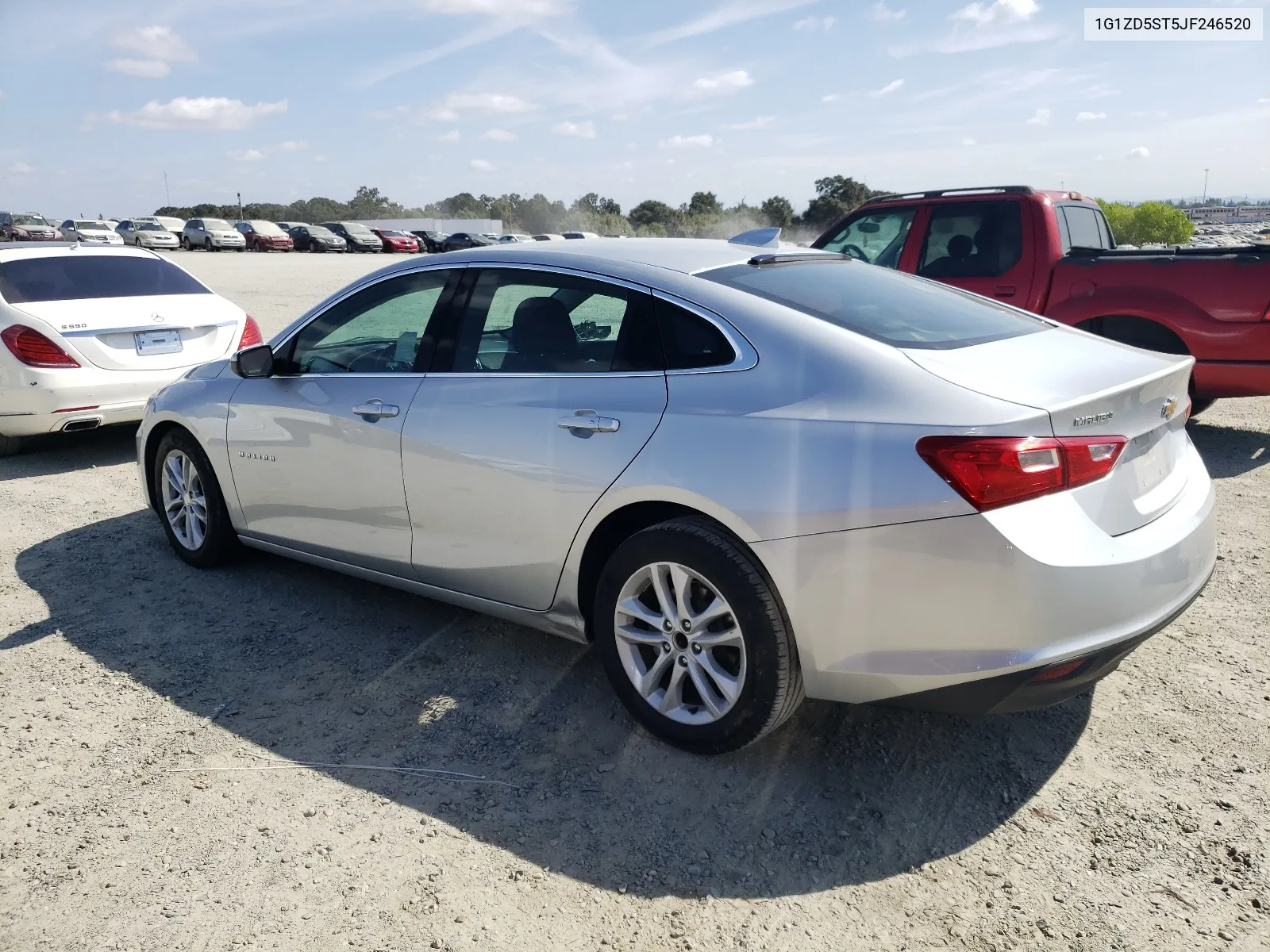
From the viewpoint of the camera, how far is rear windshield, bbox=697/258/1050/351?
3223mm

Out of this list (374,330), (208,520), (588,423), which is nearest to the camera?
(588,423)

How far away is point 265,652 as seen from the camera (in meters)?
4.16

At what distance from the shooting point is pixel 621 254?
371cm

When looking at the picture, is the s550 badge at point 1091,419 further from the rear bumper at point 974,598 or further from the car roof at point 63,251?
the car roof at point 63,251

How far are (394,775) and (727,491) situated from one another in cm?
143

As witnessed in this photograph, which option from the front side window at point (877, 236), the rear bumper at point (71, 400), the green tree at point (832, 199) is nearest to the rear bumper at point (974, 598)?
the rear bumper at point (71, 400)

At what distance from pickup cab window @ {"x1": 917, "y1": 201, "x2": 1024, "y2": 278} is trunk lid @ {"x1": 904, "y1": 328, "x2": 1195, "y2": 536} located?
4644 millimetres

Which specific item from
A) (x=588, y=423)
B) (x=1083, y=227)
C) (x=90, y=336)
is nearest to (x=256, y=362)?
(x=588, y=423)

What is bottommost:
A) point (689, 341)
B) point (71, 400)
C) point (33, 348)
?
point (71, 400)

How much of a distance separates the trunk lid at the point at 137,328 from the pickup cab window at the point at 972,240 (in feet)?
18.3

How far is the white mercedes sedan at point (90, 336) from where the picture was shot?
6965mm

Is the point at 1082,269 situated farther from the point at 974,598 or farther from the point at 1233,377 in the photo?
the point at 974,598

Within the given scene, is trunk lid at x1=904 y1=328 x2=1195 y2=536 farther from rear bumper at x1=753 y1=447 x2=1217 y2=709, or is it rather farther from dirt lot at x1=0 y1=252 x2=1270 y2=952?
dirt lot at x1=0 y1=252 x2=1270 y2=952

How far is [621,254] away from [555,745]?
1784 millimetres
